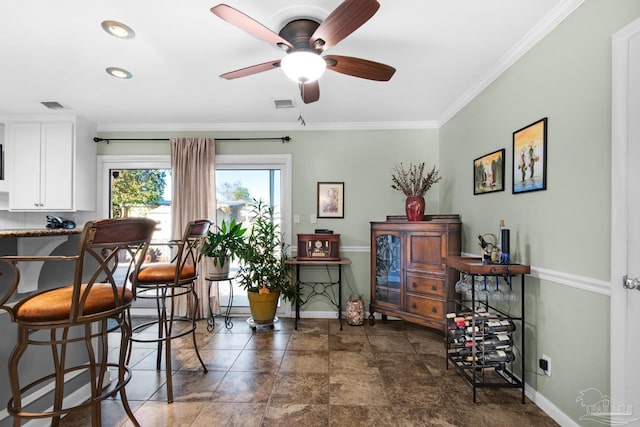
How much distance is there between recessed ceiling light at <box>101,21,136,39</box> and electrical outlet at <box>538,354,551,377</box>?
11.5 feet

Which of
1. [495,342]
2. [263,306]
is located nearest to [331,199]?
[263,306]

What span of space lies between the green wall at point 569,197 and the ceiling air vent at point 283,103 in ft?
6.60

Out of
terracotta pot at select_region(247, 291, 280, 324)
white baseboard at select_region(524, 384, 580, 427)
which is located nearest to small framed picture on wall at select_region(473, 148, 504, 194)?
white baseboard at select_region(524, 384, 580, 427)

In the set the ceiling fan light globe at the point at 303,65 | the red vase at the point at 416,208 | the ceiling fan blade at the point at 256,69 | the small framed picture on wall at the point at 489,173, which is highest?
the ceiling fan blade at the point at 256,69

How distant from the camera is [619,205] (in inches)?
60.1

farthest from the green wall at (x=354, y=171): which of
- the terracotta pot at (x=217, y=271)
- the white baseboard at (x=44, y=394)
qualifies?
the white baseboard at (x=44, y=394)

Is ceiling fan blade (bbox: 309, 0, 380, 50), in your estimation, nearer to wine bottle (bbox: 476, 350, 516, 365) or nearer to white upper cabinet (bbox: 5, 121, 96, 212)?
wine bottle (bbox: 476, 350, 516, 365)

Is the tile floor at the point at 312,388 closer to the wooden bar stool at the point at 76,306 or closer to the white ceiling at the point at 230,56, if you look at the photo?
the wooden bar stool at the point at 76,306

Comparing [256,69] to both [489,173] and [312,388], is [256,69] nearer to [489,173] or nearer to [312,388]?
[489,173]

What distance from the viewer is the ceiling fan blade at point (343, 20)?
150cm

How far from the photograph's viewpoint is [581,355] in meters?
1.77

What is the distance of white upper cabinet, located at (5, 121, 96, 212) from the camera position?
3.78 meters

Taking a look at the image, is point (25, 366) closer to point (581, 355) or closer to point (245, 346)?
point (245, 346)

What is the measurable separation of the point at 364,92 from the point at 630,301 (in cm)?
254
